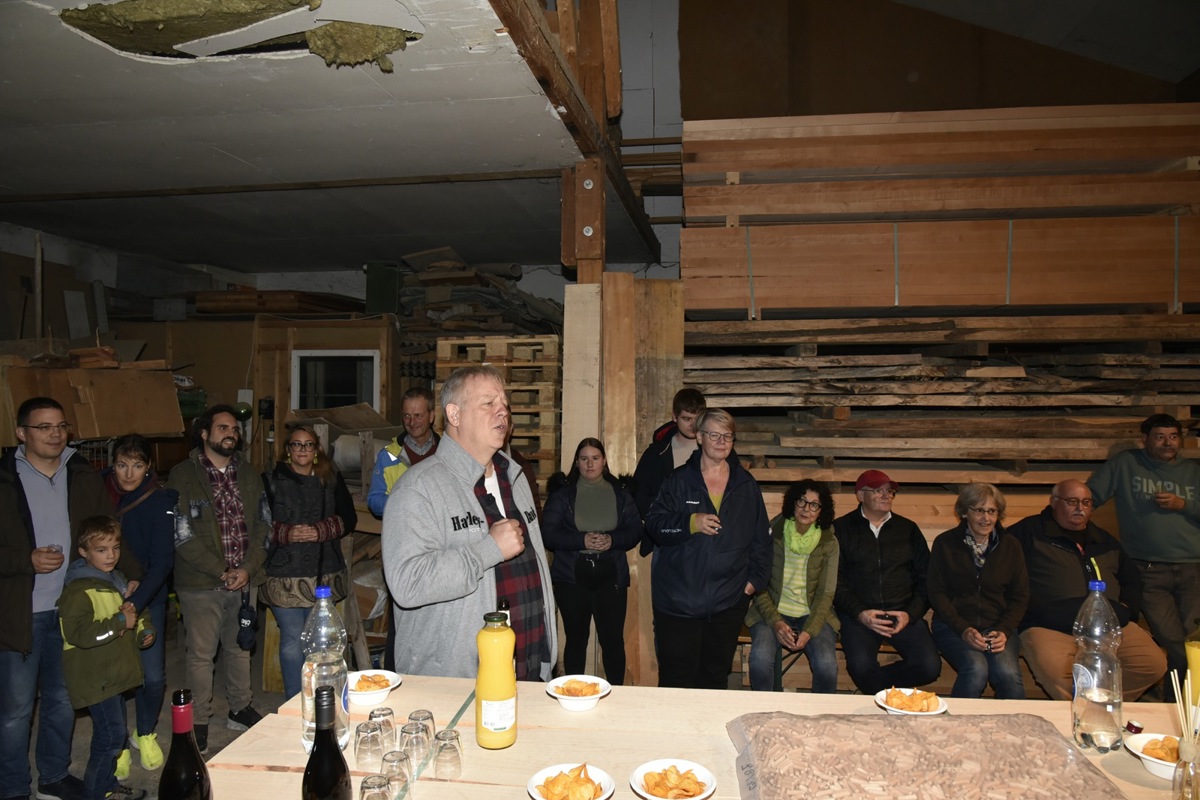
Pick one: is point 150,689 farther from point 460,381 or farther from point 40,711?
point 460,381

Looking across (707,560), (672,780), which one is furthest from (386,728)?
(707,560)

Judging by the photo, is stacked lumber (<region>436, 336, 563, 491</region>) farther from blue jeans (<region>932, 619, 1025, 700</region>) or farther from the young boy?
blue jeans (<region>932, 619, 1025, 700</region>)

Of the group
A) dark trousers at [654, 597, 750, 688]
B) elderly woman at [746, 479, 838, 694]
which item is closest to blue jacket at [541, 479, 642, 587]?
dark trousers at [654, 597, 750, 688]

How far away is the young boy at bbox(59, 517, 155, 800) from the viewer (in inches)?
159

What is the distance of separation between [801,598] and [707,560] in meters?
0.94

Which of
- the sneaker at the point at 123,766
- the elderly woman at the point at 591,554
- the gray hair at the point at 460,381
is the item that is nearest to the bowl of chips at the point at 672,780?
the gray hair at the point at 460,381

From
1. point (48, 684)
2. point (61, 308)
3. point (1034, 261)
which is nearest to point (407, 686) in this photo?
point (48, 684)

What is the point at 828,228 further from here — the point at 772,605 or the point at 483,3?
the point at 483,3

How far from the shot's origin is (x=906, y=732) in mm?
2037

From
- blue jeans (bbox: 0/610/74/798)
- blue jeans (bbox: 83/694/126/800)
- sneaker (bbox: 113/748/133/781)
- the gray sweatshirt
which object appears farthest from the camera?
sneaker (bbox: 113/748/133/781)

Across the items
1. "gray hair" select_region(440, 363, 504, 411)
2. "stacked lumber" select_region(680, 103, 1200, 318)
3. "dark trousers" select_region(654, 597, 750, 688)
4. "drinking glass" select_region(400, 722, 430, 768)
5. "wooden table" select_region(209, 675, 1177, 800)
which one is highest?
"stacked lumber" select_region(680, 103, 1200, 318)

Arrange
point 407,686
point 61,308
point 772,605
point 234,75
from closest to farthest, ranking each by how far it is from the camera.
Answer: point 407,686 → point 234,75 → point 772,605 → point 61,308

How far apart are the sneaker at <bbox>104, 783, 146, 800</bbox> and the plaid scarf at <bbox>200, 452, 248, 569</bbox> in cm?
133

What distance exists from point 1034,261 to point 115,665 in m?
6.62
